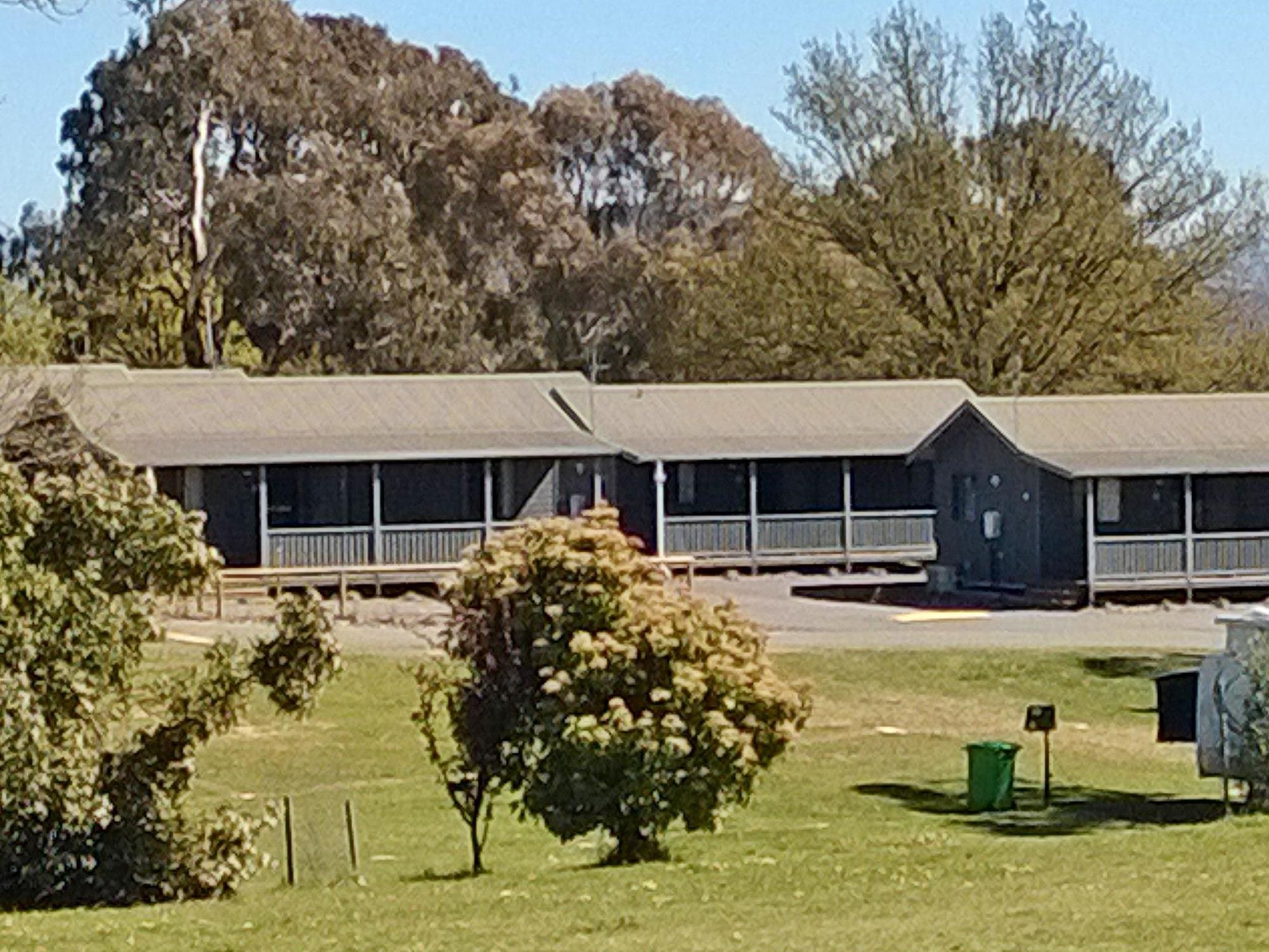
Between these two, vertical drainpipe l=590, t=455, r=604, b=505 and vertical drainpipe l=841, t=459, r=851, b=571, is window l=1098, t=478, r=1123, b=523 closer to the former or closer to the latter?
vertical drainpipe l=841, t=459, r=851, b=571

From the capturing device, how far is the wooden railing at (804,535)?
162 ft

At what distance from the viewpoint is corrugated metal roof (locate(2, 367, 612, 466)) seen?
45.1 meters

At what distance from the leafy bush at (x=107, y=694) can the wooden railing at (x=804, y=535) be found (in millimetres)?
31688

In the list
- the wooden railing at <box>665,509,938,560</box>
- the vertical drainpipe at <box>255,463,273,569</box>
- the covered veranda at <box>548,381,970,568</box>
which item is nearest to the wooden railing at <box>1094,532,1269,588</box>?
the wooden railing at <box>665,509,938,560</box>

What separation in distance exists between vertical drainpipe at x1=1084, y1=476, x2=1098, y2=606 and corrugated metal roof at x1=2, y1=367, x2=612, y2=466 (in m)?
9.63

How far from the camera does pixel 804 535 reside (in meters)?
50.1

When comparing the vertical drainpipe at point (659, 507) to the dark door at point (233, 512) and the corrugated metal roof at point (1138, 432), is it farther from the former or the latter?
the dark door at point (233, 512)

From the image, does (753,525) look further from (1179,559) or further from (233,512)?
(233,512)

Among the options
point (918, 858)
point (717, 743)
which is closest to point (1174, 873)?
point (918, 858)

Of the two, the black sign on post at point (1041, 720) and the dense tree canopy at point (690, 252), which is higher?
the dense tree canopy at point (690, 252)

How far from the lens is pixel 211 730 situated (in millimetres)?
17328

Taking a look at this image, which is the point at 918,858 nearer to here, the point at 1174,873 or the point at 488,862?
the point at 1174,873

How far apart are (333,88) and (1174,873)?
60.2 metres

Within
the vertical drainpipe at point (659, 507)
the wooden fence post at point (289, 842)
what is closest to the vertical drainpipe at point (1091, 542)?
the vertical drainpipe at point (659, 507)
